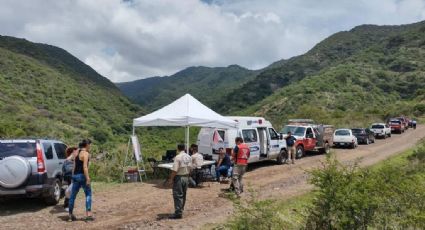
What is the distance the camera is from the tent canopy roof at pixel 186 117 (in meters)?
14.9

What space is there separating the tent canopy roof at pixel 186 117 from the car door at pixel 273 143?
408cm

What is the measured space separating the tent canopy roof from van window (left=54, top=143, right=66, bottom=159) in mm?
3733

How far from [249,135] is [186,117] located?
4.20 metres

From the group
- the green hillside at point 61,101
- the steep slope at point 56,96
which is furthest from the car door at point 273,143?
the steep slope at point 56,96

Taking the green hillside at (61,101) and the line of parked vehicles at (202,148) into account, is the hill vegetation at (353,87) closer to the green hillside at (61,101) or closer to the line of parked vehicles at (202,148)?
the line of parked vehicles at (202,148)

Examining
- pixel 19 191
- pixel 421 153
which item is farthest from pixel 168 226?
pixel 421 153

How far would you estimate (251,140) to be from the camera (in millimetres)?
18125

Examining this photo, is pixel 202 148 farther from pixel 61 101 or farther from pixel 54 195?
pixel 61 101

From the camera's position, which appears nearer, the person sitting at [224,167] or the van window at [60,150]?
the van window at [60,150]

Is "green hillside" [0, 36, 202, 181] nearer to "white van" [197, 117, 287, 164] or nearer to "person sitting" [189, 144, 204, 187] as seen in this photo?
"white van" [197, 117, 287, 164]

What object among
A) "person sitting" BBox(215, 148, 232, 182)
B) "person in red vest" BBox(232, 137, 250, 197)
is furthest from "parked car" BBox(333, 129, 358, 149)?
"person in red vest" BBox(232, 137, 250, 197)

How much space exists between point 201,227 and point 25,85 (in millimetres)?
54354

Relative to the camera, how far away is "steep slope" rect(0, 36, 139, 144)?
43.6 m

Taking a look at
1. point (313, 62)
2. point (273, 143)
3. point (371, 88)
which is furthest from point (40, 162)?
point (313, 62)
